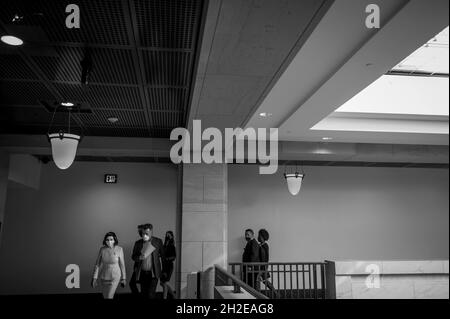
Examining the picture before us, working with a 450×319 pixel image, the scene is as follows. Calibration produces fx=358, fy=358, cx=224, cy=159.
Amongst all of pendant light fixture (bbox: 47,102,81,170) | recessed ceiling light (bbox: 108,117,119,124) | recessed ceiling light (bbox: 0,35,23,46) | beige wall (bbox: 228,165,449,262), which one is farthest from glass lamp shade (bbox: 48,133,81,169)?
beige wall (bbox: 228,165,449,262)

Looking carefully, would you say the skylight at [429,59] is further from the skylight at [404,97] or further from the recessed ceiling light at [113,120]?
the recessed ceiling light at [113,120]

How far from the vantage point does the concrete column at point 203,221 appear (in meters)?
5.34

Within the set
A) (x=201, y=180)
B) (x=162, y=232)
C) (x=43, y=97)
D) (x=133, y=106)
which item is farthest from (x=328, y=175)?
(x=43, y=97)

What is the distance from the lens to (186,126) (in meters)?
4.36

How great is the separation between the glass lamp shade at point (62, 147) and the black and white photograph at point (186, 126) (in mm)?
10

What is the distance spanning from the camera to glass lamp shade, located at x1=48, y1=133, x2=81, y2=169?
99.8 inches

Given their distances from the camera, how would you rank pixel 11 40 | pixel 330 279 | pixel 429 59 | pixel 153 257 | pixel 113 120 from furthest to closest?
pixel 330 279 < pixel 113 120 < pixel 153 257 < pixel 429 59 < pixel 11 40

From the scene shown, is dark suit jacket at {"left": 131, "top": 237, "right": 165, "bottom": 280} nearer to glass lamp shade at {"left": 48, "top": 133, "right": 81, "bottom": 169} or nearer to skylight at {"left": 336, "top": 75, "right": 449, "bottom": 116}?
glass lamp shade at {"left": 48, "top": 133, "right": 81, "bottom": 169}

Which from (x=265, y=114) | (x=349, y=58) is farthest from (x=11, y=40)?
(x=265, y=114)

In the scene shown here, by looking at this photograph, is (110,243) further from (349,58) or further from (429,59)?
(429,59)

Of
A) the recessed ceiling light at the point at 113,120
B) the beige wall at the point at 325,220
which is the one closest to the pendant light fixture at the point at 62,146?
the recessed ceiling light at the point at 113,120

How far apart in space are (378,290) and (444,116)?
4901 mm

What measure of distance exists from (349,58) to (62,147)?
2.27 metres

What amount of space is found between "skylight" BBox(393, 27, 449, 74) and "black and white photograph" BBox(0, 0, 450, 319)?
1 cm
